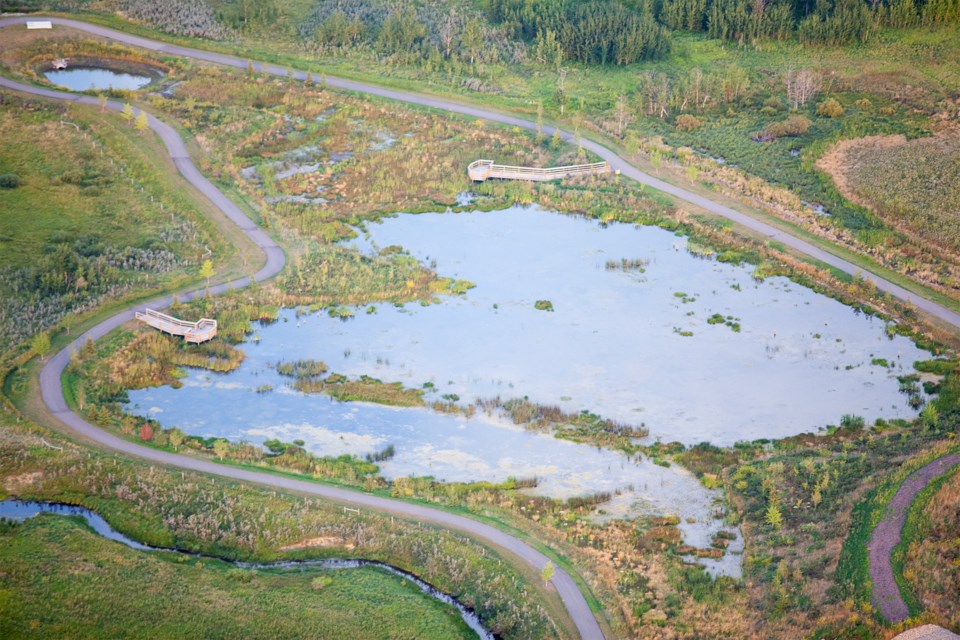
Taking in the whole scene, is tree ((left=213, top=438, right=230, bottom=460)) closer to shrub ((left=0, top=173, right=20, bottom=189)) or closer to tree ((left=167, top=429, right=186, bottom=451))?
tree ((left=167, top=429, right=186, bottom=451))

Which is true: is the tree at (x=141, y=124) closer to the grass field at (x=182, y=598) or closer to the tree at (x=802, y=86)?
the grass field at (x=182, y=598)

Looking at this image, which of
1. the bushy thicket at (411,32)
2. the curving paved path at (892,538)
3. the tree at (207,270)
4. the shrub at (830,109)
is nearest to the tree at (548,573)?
the curving paved path at (892,538)

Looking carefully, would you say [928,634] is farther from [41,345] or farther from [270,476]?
[41,345]

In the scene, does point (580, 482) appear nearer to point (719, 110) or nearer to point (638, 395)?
point (638, 395)

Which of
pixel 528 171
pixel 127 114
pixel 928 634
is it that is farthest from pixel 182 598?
pixel 127 114

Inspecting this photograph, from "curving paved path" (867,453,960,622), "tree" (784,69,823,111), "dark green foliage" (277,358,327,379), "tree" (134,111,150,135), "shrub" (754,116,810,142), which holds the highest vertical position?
"tree" (784,69,823,111)

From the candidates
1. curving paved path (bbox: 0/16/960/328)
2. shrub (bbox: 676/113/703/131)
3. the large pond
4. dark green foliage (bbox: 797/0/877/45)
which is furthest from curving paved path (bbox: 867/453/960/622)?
dark green foliage (bbox: 797/0/877/45)
